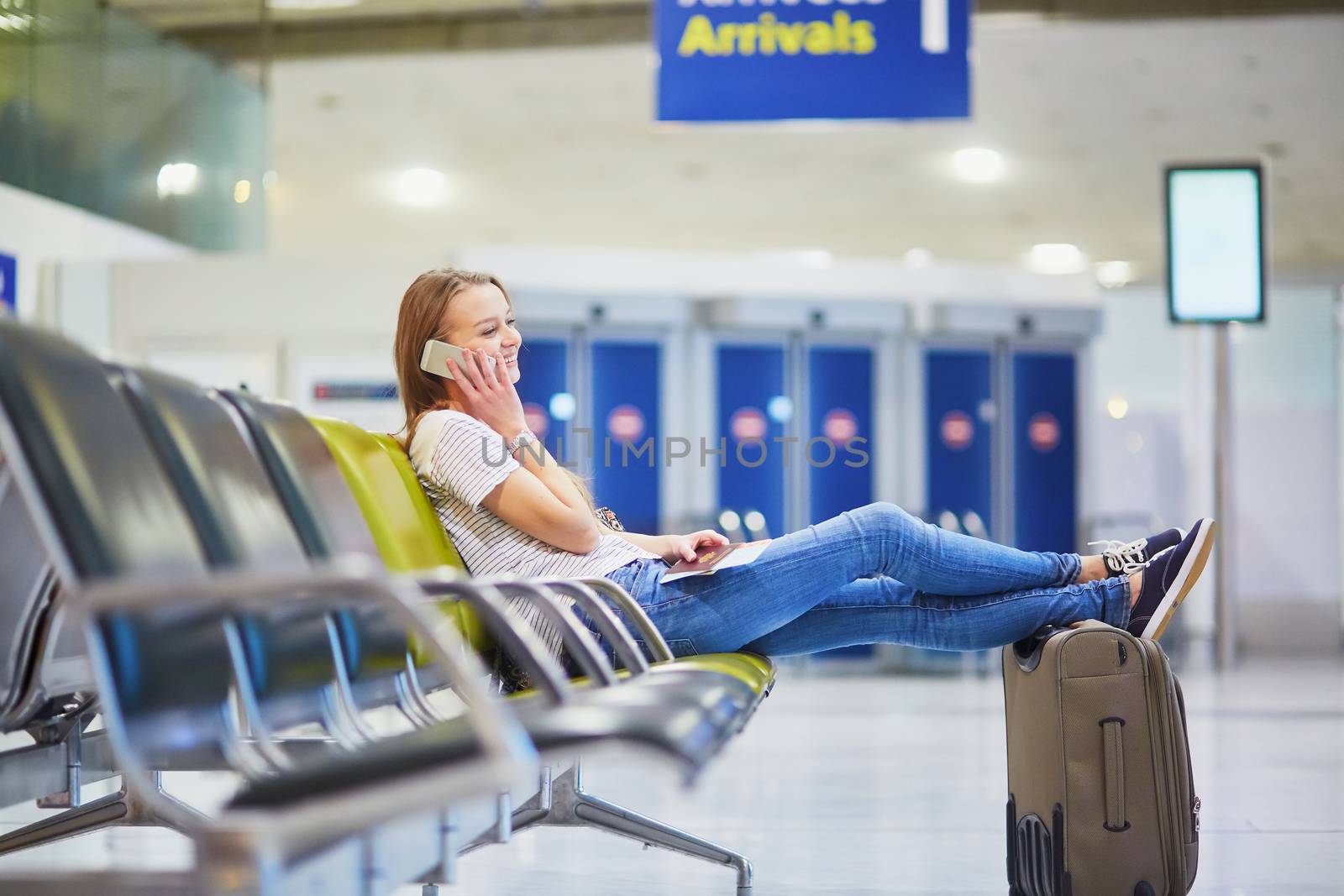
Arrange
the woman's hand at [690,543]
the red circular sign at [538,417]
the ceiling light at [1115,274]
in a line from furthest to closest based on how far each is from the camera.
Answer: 1. the ceiling light at [1115,274]
2. the red circular sign at [538,417]
3. the woman's hand at [690,543]

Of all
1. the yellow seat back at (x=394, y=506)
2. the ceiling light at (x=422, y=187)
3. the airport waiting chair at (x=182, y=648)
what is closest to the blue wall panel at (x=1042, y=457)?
the ceiling light at (x=422, y=187)

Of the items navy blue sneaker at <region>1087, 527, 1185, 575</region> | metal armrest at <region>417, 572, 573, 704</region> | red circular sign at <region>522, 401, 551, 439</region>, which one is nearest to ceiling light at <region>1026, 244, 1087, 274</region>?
red circular sign at <region>522, 401, 551, 439</region>

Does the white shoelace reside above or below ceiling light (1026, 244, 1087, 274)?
below

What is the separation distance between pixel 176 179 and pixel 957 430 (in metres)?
5.03

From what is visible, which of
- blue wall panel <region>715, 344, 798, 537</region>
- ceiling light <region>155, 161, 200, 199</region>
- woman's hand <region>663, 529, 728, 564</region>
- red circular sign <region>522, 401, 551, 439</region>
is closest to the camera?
woman's hand <region>663, 529, 728, 564</region>

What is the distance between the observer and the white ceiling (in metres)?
8.37

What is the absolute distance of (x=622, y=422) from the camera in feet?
27.6

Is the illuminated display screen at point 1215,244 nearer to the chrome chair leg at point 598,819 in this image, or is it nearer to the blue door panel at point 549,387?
the blue door panel at point 549,387

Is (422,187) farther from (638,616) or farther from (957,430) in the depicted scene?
(638,616)

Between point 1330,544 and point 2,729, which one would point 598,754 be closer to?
point 2,729

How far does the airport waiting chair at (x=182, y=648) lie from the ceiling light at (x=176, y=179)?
19.7 feet

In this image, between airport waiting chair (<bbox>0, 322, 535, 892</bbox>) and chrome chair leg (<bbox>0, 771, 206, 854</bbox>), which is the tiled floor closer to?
airport waiting chair (<bbox>0, 322, 535, 892</bbox>)

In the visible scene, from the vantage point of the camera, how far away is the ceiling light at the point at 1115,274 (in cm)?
1238

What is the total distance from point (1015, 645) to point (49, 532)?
6.57 feet
